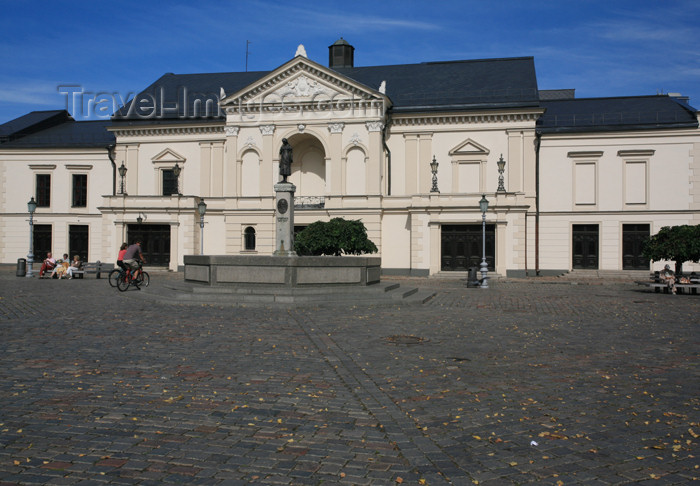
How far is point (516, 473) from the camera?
15.3ft

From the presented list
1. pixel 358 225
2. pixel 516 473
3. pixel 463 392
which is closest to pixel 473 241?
pixel 358 225

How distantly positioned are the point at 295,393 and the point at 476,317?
8654 millimetres

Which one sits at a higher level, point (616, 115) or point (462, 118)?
point (616, 115)

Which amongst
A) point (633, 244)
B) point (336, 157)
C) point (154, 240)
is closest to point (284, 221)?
point (336, 157)

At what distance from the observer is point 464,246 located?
120ft

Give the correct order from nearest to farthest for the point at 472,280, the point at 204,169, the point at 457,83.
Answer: the point at 472,280, the point at 457,83, the point at 204,169

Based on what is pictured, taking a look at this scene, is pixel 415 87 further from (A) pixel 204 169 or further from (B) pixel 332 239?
(B) pixel 332 239

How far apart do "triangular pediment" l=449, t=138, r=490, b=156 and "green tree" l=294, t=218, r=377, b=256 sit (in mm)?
12972

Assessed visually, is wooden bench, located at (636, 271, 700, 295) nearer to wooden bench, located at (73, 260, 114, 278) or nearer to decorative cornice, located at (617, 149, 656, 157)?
decorative cornice, located at (617, 149, 656, 157)

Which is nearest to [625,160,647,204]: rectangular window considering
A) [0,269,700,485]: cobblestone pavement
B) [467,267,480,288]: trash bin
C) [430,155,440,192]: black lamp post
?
[430,155,440,192]: black lamp post

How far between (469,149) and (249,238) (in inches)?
615

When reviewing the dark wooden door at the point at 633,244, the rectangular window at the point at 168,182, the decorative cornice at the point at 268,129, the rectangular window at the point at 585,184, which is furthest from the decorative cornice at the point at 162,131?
the dark wooden door at the point at 633,244

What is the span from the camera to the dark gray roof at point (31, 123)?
1852 inches

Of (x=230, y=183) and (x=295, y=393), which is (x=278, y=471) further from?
(x=230, y=183)
